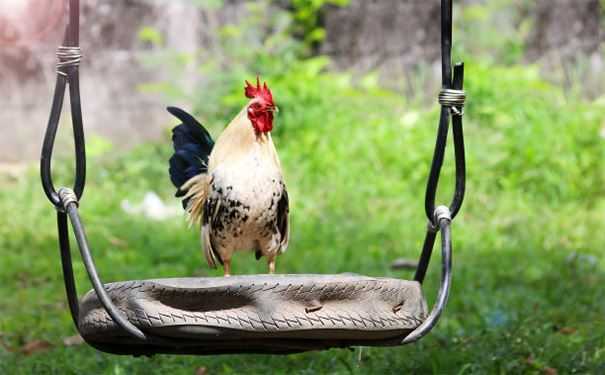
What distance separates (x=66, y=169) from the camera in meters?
7.49

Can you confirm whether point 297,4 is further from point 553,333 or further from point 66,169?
point 553,333

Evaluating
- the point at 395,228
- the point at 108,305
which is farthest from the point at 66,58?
the point at 395,228

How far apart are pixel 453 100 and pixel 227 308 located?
874 millimetres

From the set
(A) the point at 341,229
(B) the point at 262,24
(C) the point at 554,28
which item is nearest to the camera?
(A) the point at 341,229

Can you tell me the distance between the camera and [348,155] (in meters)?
7.24

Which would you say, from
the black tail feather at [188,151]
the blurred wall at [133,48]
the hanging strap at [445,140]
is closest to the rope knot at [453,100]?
the hanging strap at [445,140]

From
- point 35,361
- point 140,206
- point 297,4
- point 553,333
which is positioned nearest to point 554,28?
point 297,4

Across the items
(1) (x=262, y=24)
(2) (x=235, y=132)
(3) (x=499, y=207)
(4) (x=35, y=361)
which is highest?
(1) (x=262, y=24)

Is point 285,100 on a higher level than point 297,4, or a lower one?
lower

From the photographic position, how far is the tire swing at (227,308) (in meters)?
2.28

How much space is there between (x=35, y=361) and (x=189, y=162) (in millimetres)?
1294

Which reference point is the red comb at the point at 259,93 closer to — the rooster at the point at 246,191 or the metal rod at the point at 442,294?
the rooster at the point at 246,191

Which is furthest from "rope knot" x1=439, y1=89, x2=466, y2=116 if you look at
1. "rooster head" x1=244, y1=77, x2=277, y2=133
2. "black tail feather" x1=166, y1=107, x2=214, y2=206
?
"black tail feather" x1=166, y1=107, x2=214, y2=206

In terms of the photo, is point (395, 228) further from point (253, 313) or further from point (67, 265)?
point (253, 313)
